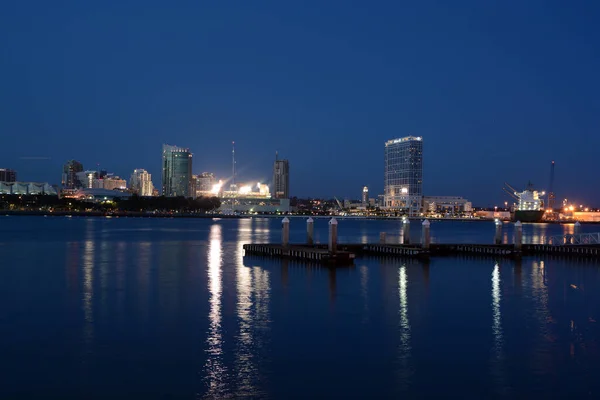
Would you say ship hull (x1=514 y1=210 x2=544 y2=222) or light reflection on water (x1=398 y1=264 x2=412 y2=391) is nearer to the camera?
light reflection on water (x1=398 y1=264 x2=412 y2=391)

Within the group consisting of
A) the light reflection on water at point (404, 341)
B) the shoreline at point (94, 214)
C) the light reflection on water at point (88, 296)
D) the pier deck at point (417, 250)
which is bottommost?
the light reflection on water at point (404, 341)

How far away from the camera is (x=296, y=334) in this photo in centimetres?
1989

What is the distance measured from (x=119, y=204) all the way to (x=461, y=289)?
178m

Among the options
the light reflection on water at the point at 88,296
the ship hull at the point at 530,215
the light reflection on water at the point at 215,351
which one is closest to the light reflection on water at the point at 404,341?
the light reflection on water at the point at 215,351

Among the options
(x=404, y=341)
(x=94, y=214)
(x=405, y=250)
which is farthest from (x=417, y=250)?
(x=94, y=214)

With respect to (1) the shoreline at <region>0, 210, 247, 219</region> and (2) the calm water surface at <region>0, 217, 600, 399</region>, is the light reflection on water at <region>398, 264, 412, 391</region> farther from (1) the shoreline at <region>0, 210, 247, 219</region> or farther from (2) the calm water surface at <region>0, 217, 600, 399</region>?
(1) the shoreline at <region>0, 210, 247, 219</region>

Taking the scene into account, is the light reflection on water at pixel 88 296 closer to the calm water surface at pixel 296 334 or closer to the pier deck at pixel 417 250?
the calm water surface at pixel 296 334

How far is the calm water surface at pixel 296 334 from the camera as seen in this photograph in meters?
14.7

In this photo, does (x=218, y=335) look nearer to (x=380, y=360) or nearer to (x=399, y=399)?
(x=380, y=360)

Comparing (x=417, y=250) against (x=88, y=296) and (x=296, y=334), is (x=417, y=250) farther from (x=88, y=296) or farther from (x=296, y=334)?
(x=296, y=334)

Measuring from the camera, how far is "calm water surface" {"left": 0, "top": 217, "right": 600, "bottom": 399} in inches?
578

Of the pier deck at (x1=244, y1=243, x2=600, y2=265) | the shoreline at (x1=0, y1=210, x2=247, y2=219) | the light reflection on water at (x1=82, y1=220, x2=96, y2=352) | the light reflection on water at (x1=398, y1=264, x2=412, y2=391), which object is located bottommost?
the light reflection on water at (x1=398, y1=264, x2=412, y2=391)

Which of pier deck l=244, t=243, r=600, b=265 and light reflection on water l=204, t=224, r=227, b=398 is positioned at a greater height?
pier deck l=244, t=243, r=600, b=265

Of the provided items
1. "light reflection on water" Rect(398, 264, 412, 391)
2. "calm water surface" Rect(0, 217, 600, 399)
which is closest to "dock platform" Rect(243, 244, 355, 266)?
"calm water surface" Rect(0, 217, 600, 399)
